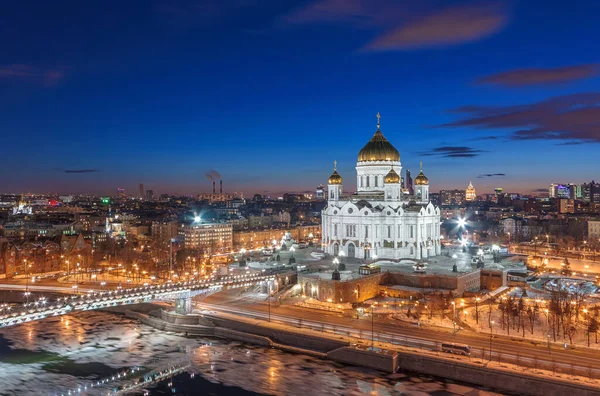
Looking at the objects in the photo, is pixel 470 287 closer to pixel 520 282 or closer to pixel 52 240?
pixel 520 282

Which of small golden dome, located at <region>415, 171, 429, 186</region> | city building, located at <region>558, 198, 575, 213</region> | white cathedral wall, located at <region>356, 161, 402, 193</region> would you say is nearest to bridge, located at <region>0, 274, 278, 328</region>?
white cathedral wall, located at <region>356, 161, 402, 193</region>

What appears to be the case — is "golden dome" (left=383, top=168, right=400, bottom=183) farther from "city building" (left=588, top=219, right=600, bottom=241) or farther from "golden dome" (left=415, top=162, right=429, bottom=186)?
"city building" (left=588, top=219, right=600, bottom=241)

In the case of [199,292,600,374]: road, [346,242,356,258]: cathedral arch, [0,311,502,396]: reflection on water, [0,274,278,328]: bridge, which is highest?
[346,242,356,258]: cathedral arch

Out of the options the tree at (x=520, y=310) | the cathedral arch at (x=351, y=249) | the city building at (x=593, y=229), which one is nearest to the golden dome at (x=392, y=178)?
the cathedral arch at (x=351, y=249)

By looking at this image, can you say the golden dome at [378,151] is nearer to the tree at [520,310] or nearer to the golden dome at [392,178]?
the golden dome at [392,178]

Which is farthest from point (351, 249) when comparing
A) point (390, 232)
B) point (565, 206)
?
point (565, 206)

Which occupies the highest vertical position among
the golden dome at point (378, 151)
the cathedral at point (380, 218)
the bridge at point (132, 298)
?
the golden dome at point (378, 151)
